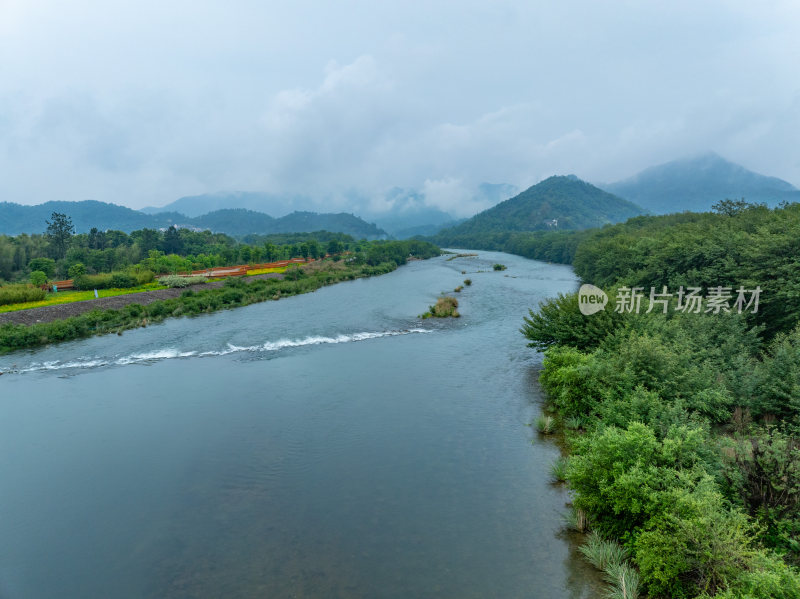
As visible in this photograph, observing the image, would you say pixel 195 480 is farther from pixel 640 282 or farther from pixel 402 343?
pixel 640 282

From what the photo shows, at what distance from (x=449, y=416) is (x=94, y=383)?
927 inches

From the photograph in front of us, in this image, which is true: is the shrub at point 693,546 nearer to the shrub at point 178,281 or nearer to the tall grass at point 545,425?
the tall grass at point 545,425

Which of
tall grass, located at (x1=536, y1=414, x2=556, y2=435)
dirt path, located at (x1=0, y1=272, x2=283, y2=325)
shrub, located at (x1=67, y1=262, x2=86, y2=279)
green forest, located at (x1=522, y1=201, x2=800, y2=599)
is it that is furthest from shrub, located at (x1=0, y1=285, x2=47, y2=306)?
tall grass, located at (x1=536, y1=414, x2=556, y2=435)

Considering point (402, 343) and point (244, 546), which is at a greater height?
point (402, 343)

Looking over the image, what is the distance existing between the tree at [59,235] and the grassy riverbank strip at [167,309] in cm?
4402

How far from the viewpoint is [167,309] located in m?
47.0

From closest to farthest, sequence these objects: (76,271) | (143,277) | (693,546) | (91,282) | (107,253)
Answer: (693,546)
(91,282)
(76,271)
(143,277)
(107,253)

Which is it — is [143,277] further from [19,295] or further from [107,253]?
[107,253]

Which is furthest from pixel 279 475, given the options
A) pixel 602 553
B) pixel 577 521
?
pixel 602 553

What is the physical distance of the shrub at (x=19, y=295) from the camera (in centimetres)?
4584

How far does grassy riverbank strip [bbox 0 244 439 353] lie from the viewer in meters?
36.0

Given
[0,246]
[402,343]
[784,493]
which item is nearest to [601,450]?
[784,493]

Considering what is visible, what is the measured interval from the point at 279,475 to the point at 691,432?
14.7m

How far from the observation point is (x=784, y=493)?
10477 millimetres
